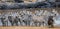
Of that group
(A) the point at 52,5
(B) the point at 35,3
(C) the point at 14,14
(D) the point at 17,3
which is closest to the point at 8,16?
(C) the point at 14,14

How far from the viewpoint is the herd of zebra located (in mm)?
934

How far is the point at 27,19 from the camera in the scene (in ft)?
3.11

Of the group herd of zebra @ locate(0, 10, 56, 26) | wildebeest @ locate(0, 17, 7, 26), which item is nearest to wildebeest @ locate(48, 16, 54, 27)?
herd of zebra @ locate(0, 10, 56, 26)

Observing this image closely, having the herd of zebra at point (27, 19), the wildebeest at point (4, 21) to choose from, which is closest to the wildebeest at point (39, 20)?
the herd of zebra at point (27, 19)

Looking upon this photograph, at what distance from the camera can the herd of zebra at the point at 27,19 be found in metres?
0.93

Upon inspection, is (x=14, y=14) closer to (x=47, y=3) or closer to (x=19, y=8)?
(x=19, y=8)

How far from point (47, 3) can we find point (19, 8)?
0.87 feet

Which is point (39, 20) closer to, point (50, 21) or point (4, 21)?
point (50, 21)

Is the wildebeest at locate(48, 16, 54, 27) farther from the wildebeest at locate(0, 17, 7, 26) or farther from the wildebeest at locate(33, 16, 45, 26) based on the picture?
the wildebeest at locate(0, 17, 7, 26)

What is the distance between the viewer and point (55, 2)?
3.41ft

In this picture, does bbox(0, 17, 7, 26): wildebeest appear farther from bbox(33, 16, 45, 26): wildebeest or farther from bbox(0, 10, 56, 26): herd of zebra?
bbox(33, 16, 45, 26): wildebeest

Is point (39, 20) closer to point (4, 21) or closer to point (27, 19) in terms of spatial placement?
point (27, 19)

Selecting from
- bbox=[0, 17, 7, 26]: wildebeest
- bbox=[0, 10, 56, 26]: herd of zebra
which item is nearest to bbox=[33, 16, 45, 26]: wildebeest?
bbox=[0, 10, 56, 26]: herd of zebra

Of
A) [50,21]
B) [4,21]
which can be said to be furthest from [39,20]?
[4,21]
